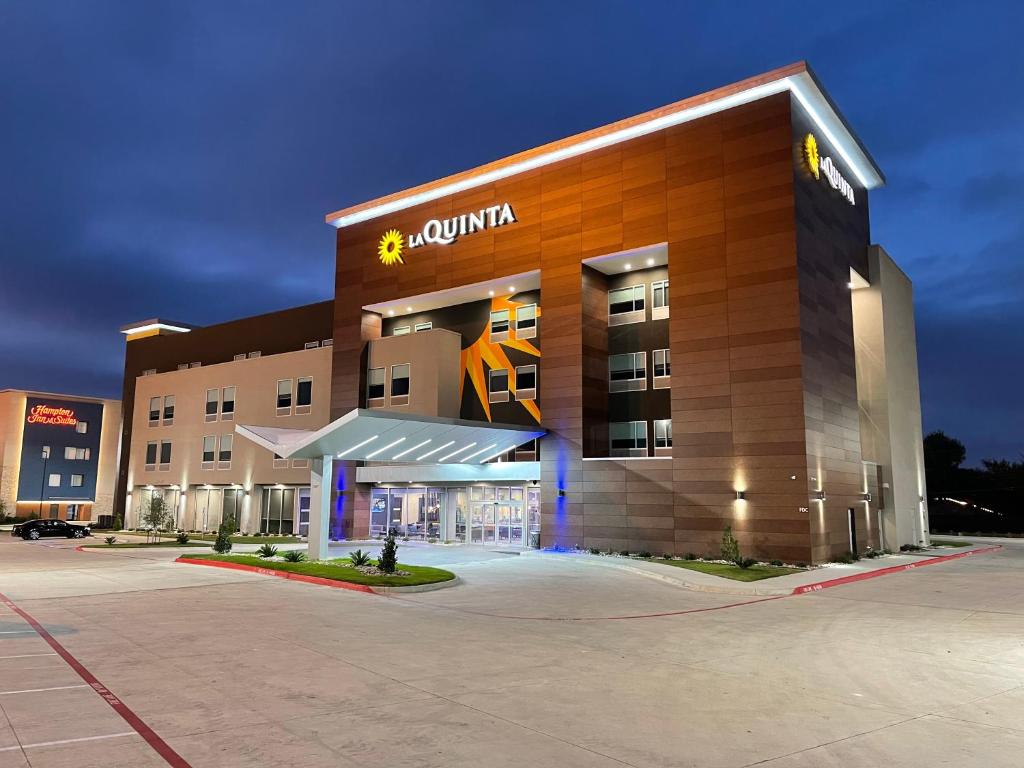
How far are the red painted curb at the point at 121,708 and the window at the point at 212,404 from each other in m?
44.0

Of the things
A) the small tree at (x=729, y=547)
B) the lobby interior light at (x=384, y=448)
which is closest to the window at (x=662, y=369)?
the small tree at (x=729, y=547)

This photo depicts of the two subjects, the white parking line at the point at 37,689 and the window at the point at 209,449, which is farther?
the window at the point at 209,449

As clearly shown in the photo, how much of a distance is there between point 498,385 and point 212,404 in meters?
26.6

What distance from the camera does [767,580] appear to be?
24641 millimetres

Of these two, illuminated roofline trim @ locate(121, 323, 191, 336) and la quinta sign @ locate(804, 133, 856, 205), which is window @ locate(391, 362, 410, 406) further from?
illuminated roofline trim @ locate(121, 323, 191, 336)

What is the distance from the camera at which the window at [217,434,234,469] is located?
54591 mm

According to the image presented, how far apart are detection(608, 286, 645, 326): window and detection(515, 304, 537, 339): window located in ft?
14.1

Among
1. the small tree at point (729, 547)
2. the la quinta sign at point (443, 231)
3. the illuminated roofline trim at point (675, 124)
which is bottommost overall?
the small tree at point (729, 547)

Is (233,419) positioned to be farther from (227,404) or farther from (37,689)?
(37,689)

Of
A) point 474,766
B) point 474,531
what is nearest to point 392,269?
point 474,531

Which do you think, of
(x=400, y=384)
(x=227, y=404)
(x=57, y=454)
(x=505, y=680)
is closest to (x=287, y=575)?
(x=505, y=680)

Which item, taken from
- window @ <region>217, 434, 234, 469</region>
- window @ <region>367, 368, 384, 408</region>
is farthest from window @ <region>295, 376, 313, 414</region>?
window @ <region>217, 434, 234, 469</region>

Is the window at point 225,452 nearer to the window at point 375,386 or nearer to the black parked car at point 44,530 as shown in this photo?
the black parked car at point 44,530

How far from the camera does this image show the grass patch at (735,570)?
25312 millimetres
